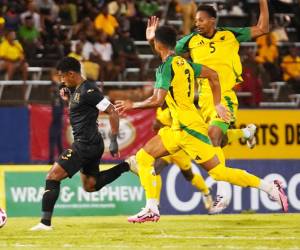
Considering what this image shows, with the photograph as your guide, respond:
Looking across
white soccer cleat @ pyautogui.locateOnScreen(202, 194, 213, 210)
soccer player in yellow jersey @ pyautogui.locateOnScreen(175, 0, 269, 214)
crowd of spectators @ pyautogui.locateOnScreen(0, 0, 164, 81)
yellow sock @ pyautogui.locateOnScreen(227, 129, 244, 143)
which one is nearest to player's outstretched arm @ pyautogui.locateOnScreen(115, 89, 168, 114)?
soccer player in yellow jersey @ pyautogui.locateOnScreen(175, 0, 269, 214)

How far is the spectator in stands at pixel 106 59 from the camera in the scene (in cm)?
2505

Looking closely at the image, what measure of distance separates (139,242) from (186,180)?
19.7ft

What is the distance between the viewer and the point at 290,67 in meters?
27.0

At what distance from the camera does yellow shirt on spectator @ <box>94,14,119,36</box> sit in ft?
86.2

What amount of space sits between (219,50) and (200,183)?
9.10 feet

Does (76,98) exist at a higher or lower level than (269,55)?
higher

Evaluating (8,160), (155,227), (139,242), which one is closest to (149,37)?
(155,227)

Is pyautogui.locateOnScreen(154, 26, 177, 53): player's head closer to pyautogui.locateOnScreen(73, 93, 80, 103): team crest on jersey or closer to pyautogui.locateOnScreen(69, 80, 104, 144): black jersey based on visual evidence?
pyautogui.locateOnScreen(69, 80, 104, 144): black jersey

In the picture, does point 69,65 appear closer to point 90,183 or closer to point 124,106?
point 124,106

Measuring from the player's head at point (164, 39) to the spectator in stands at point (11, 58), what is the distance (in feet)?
35.0

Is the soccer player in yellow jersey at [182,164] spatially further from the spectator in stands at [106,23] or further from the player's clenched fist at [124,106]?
the spectator in stands at [106,23]

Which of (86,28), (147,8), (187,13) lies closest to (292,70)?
(187,13)

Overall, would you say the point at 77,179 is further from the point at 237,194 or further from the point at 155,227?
the point at 155,227

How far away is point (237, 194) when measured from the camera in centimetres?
1798
